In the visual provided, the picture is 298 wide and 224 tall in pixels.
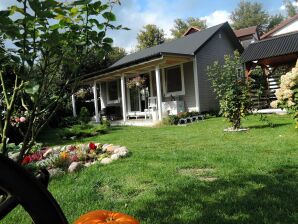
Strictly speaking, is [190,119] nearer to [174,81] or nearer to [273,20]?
[174,81]

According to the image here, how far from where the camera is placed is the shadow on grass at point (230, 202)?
3.45 m

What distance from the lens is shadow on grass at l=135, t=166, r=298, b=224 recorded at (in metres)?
3.45

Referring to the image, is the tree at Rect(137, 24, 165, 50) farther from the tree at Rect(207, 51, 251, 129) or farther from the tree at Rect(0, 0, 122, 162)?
the tree at Rect(0, 0, 122, 162)

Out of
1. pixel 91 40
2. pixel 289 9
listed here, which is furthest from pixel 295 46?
pixel 289 9

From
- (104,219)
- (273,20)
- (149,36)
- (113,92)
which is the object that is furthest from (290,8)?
(104,219)

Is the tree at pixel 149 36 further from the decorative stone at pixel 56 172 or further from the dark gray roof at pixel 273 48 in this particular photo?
the decorative stone at pixel 56 172

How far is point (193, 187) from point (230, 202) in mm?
716

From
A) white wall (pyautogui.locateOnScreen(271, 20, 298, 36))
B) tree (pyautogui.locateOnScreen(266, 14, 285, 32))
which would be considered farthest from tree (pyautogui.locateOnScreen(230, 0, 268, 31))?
white wall (pyautogui.locateOnScreen(271, 20, 298, 36))

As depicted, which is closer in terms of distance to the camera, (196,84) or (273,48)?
(273,48)

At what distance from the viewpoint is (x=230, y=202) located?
3.85m

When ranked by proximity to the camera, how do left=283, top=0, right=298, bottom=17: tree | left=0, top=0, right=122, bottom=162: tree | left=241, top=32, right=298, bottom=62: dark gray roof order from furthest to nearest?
left=283, top=0, right=298, bottom=17: tree, left=241, top=32, right=298, bottom=62: dark gray roof, left=0, top=0, right=122, bottom=162: tree

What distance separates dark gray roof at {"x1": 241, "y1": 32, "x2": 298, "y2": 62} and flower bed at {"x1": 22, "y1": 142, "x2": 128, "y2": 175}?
35.4 feet

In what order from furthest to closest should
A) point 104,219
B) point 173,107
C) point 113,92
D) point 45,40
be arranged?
point 113,92
point 173,107
point 104,219
point 45,40

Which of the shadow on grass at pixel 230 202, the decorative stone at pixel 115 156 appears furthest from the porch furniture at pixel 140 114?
the shadow on grass at pixel 230 202
